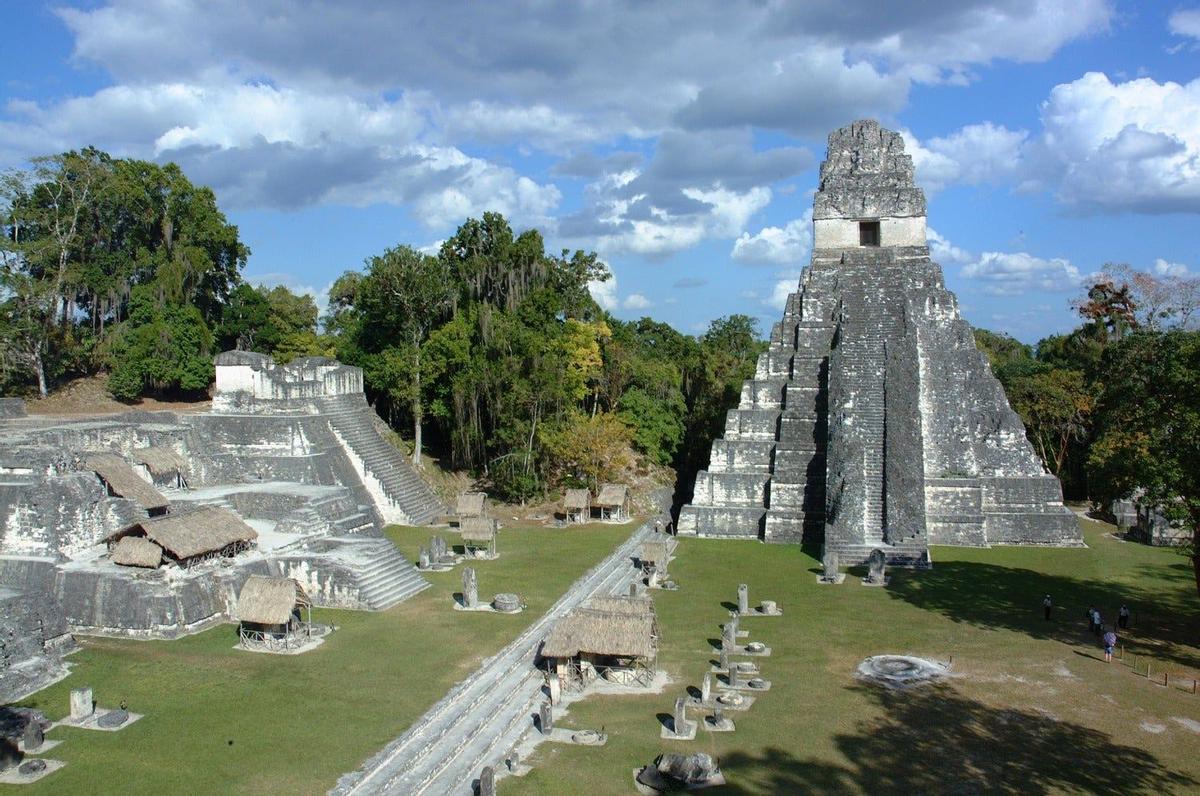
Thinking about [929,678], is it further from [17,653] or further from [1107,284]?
[1107,284]

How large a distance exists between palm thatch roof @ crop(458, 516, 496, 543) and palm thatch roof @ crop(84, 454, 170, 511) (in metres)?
7.49

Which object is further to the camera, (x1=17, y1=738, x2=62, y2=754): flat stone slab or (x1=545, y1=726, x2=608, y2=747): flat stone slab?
(x1=545, y1=726, x2=608, y2=747): flat stone slab

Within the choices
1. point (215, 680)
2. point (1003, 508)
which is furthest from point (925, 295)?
point (215, 680)

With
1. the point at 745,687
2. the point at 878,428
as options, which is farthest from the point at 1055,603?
the point at 745,687

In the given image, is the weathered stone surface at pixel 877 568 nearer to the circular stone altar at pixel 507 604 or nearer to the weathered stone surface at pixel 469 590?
the circular stone altar at pixel 507 604

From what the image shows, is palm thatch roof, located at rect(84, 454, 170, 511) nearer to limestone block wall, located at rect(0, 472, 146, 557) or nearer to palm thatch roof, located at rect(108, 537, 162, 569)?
limestone block wall, located at rect(0, 472, 146, 557)

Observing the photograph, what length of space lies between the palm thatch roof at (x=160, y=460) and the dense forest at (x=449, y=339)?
8.96 meters

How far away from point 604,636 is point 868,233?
22.5 m

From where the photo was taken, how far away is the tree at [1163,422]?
16031mm

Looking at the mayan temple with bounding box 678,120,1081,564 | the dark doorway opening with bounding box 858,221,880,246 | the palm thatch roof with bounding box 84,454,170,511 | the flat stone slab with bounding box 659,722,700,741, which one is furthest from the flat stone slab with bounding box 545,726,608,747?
the dark doorway opening with bounding box 858,221,880,246

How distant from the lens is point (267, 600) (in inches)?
650

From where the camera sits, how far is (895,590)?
20562 mm

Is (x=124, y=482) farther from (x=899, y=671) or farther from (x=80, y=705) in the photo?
(x=899, y=671)

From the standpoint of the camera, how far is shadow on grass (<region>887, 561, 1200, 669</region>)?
17.0 m
